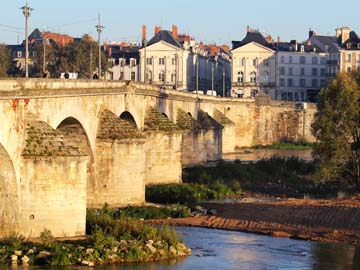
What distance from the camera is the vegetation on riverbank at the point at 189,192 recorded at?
60781 mm

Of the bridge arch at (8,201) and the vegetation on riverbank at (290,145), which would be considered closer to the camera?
the bridge arch at (8,201)

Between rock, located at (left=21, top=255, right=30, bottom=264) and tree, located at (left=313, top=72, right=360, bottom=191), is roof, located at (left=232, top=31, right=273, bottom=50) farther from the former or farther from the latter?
rock, located at (left=21, top=255, right=30, bottom=264)

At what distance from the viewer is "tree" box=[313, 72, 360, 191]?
208ft

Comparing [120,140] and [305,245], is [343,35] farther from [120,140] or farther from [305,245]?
[305,245]

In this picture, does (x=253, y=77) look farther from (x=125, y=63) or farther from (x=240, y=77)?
(x=125, y=63)

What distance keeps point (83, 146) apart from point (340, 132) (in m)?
17.3

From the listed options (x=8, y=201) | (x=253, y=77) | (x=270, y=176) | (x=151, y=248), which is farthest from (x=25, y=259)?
(x=253, y=77)

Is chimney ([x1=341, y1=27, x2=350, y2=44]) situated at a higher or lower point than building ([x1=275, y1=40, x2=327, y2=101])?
higher

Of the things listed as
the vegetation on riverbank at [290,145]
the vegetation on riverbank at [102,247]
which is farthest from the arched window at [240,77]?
the vegetation on riverbank at [102,247]

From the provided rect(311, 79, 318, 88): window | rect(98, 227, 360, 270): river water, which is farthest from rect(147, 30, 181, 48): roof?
rect(98, 227, 360, 270): river water

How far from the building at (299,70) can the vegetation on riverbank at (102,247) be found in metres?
102

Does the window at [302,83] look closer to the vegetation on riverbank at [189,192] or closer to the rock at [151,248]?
the vegetation on riverbank at [189,192]

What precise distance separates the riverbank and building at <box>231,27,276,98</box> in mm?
83693

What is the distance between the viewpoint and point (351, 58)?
141750 millimetres
